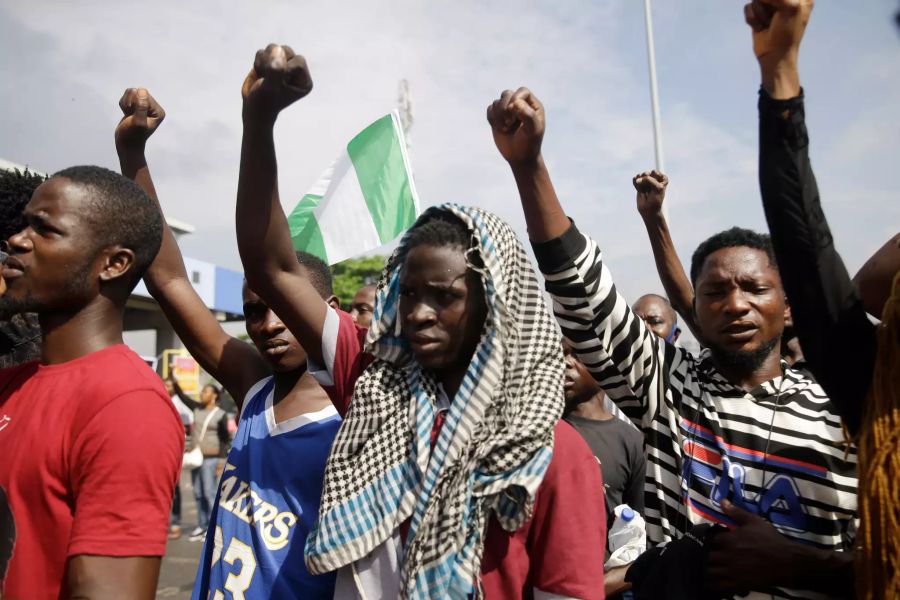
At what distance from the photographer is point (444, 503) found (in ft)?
5.50

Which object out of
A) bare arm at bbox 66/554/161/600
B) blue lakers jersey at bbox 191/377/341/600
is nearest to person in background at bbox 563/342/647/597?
blue lakers jersey at bbox 191/377/341/600

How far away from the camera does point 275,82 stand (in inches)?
70.5

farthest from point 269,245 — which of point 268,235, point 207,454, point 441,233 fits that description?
point 207,454

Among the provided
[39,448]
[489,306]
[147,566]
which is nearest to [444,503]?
[489,306]

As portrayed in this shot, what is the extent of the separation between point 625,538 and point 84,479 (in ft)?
7.21

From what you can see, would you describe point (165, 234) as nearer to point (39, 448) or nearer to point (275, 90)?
point (275, 90)

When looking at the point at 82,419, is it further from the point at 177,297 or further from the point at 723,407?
the point at 723,407

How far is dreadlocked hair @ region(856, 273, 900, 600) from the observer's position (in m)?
1.47

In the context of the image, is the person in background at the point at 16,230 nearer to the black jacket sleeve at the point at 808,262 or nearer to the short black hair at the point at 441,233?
the short black hair at the point at 441,233

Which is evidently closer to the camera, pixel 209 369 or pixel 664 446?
pixel 664 446

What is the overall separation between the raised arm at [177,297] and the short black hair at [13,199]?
0.44 metres

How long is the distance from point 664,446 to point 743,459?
238mm

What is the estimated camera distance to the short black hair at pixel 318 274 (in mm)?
2660

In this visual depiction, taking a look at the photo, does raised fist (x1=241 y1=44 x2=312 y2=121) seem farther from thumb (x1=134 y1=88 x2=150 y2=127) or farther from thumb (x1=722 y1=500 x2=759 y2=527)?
thumb (x1=722 y1=500 x2=759 y2=527)
